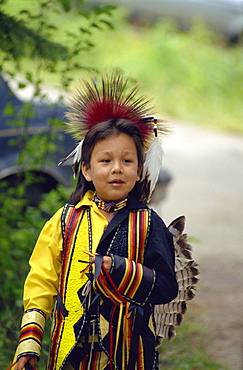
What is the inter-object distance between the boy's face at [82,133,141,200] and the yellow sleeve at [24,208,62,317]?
226mm

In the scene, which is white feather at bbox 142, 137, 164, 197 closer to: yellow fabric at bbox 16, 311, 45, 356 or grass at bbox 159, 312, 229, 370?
yellow fabric at bbox 16, 311, 45, 356

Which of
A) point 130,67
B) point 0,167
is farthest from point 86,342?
point 130,67

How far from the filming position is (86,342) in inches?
86.0

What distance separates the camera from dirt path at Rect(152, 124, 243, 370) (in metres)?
4.34

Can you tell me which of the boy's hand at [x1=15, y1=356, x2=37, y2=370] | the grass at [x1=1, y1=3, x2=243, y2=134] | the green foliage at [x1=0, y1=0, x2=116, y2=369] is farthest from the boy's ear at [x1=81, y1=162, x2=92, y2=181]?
the grass at [x1=1, y1=3, x2=243, y2=134]

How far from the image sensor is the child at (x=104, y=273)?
85.0 inches

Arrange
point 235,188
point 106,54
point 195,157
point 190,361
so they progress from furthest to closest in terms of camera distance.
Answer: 1. point 106,54
2. point 195,157
3. point 235,188
4. point 190,361

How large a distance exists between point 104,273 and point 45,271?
0.82 ft

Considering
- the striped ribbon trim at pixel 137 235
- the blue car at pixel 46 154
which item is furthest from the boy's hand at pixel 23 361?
the blue car at pixel 46 154

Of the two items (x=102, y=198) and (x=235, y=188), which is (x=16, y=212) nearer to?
(x=102, y=198)

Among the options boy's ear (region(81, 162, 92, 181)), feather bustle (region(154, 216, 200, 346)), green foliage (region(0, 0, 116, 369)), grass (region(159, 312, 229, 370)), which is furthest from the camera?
grass (region(159, 312, 229, 370))

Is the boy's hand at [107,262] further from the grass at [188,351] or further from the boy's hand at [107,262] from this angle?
the grass at [188,351]

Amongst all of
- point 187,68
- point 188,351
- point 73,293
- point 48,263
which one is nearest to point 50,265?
point 48,263

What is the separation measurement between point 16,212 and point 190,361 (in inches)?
58.6
